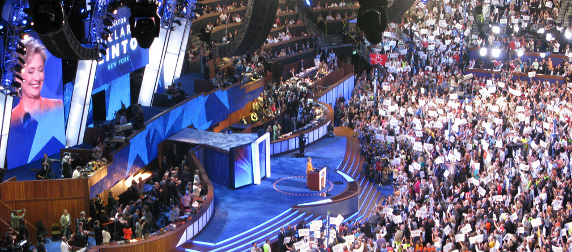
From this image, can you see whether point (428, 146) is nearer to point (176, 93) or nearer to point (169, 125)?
point (169, 125)

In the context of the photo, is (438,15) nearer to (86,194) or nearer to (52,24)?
(86,194)

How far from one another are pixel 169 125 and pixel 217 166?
9.54ft

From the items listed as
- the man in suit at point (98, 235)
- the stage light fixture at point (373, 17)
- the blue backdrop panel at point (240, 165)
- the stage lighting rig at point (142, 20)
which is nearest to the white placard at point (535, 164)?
the blue backdrop panel at point (240, 165)

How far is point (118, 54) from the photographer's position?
26.1m

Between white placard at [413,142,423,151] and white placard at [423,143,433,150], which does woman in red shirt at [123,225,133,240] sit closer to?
white placard at [413,142,423,151]

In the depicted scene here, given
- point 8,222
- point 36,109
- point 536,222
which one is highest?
point 36,109

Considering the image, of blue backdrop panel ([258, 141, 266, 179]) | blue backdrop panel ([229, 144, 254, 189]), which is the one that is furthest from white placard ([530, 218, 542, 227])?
blue backdrop panel ([258, 141, 266, 179])

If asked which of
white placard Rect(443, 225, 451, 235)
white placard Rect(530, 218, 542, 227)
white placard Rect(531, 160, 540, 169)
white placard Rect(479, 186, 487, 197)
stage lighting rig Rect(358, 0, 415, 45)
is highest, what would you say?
stage lighting rig Rect(358, 0, 415, 45)

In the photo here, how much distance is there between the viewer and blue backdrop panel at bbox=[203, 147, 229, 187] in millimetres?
24547

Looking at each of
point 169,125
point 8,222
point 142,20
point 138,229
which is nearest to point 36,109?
point 8,222

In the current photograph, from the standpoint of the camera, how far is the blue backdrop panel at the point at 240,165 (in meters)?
23.9

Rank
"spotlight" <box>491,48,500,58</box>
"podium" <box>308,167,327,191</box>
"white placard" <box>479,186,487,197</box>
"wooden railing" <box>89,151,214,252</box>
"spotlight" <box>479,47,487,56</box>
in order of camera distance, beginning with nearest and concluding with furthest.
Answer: "wooden railing" <box>89,151,214,252</box>, "white placard" <box>479,186,487,197</box>, "podium" <box>308,167,327,191</box>, "spotlight" <box>491,48,500,58</box>, "spotlight" <box>479,47,487,56</box>

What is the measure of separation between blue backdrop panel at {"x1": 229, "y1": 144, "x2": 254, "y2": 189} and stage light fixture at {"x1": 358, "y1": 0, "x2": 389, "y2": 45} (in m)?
11.6

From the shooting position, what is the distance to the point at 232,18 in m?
36.0
